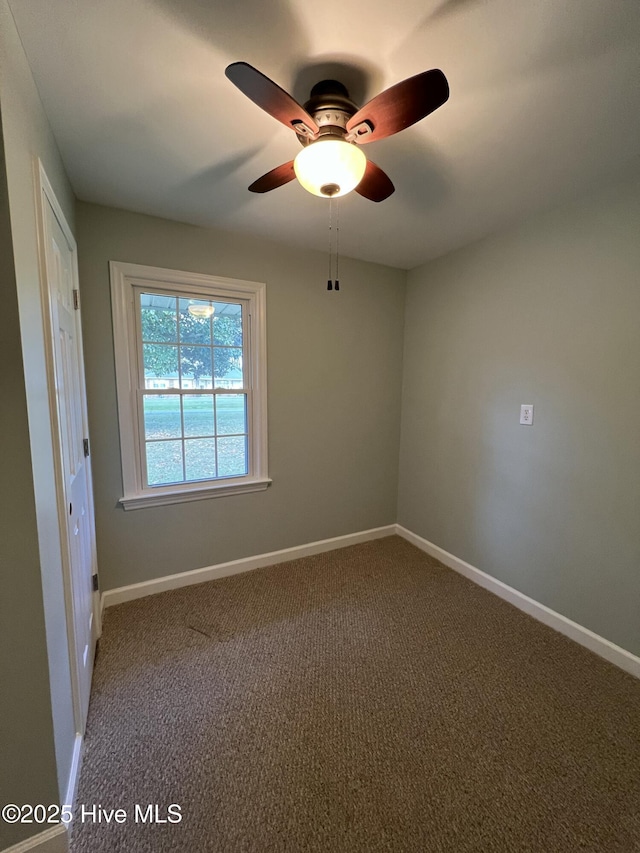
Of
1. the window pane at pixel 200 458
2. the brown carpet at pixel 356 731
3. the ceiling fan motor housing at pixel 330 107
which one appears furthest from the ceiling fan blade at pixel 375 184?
A: the brown carpet at pixel 356 731

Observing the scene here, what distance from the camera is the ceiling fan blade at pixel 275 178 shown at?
1355 millimetres

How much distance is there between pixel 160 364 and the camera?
2.25 m

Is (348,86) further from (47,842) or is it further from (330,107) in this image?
(47,842)

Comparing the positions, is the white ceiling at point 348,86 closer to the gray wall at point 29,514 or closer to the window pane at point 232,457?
the gray wall at point 29,514

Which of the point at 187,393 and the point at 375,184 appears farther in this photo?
the point at 187,393

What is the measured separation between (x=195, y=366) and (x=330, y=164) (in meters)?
1.57

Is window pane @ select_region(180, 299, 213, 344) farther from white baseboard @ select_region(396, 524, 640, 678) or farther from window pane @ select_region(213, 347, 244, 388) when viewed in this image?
white baseboard @ select_region(396, 524, 640, 678)

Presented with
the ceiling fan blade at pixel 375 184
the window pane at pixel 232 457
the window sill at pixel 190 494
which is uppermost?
the ceiling fan blade at pixel 375 184

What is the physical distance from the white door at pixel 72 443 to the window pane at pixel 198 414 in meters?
0.60

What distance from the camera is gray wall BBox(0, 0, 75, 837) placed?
0.91m

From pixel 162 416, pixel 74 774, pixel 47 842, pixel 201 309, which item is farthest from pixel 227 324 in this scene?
pixel 47 842

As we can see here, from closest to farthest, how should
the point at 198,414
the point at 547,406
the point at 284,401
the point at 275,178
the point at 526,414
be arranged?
the point at 275,178
the point at 547,406
the point at 526,414
the point at 198,414
the point at 284,401

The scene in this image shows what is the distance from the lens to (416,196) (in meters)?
1.84

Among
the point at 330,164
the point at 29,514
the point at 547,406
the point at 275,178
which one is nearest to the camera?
the point at 29,514
